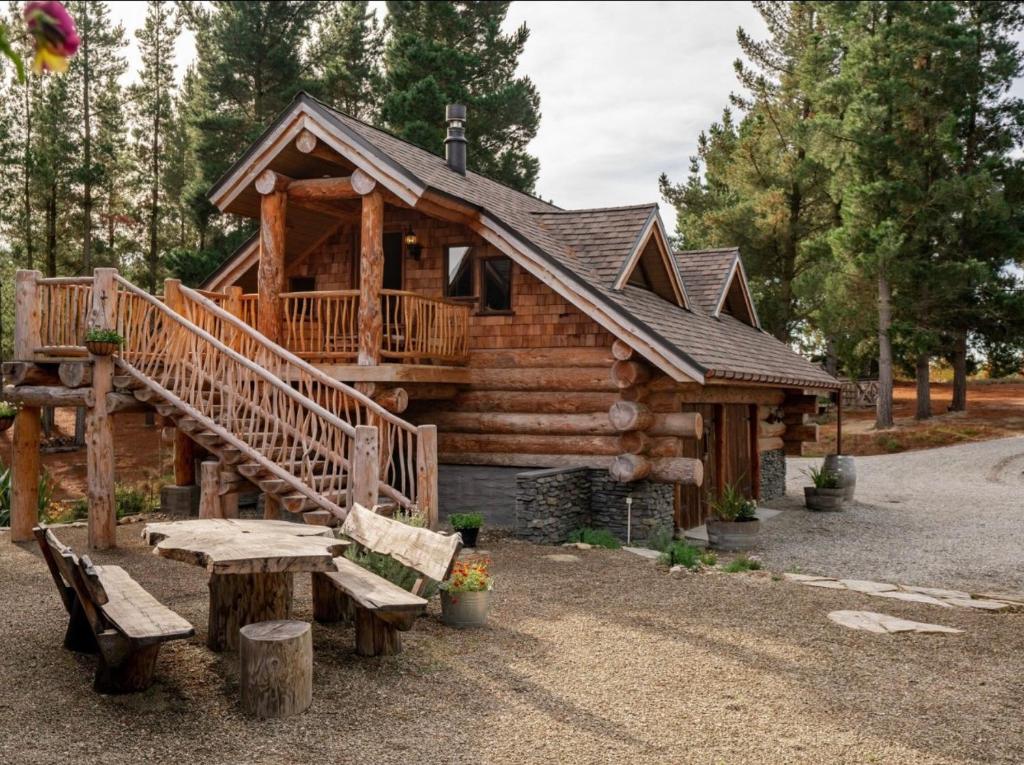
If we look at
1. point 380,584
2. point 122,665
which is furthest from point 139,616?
point 380,584

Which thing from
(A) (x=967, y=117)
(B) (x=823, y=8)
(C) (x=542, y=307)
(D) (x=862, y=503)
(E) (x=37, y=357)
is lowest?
(D) (x=862, y=503)

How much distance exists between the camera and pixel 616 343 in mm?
12875

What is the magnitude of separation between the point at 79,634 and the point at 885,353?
28.4 metres

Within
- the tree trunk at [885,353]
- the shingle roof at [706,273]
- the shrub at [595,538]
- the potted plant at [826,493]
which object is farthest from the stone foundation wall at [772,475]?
the tree trunk at [885,353]

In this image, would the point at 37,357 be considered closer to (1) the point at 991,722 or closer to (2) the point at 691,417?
(2) the point at 691,417

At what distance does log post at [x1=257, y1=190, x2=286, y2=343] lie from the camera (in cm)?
1350

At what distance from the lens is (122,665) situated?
5.43 metres

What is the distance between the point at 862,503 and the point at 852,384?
2236cm

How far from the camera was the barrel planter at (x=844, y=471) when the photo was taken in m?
18.4

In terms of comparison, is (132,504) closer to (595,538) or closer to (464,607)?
(595,538)

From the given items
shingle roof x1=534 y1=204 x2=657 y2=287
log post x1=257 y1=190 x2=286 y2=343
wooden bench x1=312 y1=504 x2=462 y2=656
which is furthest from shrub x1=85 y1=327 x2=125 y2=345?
shingle roof x1=534 y1=204 x2=657 y2=287

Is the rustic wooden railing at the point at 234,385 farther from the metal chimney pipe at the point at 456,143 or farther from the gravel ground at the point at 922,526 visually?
the metal chimney pipe at the point at 456,143

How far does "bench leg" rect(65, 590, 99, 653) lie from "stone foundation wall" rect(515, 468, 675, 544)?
6.78 metres

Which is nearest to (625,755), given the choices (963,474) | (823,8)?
(963,474)
